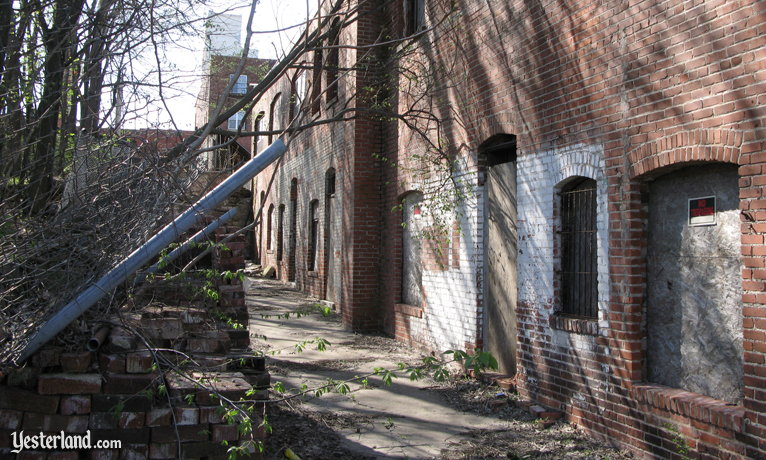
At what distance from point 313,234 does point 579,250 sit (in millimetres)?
10742

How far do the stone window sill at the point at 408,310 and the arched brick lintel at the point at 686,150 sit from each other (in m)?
4.71

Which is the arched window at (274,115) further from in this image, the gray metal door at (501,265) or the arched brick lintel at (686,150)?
the arched brick lintel at (686,150)

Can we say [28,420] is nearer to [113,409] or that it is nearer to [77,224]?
[113,409]

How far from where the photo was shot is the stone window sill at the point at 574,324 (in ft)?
18.1

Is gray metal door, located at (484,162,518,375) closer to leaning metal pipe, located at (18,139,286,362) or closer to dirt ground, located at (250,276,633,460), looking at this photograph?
dirt ground, located at (250,276,633,460)

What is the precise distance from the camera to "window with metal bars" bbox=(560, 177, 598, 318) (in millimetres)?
5832

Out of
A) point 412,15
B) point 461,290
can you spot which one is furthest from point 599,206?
point 412,15

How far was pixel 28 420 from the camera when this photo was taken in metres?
3.39

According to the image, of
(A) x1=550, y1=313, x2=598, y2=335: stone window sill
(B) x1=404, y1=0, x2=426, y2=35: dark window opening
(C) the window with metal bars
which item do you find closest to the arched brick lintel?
(C) the window with metal bars

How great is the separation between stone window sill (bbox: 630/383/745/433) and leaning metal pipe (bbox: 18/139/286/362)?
3.54 metres

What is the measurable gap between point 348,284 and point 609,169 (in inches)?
265

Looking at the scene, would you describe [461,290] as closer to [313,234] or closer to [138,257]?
[138,257]

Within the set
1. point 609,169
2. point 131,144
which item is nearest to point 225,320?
point 131,144

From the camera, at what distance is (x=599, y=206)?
18.3 feet
